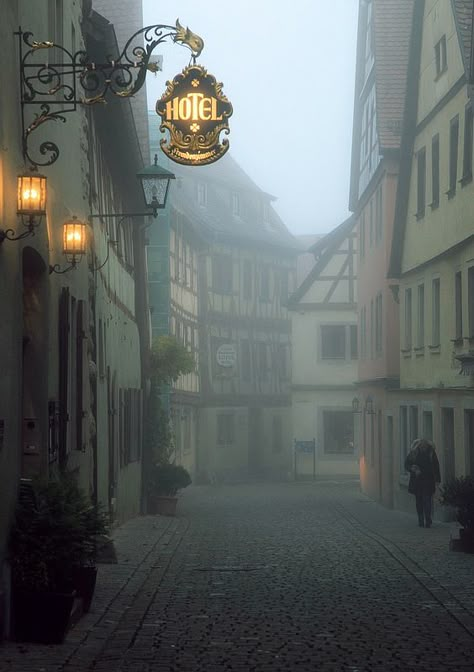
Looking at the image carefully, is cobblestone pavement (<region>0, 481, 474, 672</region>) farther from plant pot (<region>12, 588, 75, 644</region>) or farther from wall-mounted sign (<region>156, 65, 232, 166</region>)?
wall-mounted sign (<region>156, 65, 232, 166</region>)

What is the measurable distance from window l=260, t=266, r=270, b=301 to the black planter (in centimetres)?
4703

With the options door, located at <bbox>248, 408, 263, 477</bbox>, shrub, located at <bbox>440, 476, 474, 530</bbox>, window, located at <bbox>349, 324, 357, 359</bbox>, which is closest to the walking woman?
shrub, located at <bbox>440, 476, 474, 530</bbox>

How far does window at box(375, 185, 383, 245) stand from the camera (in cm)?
3450

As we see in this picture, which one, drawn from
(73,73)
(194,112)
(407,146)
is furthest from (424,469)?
(73,73)

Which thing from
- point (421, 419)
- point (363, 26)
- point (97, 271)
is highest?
point (363, 26)

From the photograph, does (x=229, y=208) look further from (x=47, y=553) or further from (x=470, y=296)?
(x=47, y=553)

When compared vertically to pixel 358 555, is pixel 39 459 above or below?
above

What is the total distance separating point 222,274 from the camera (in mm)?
55312

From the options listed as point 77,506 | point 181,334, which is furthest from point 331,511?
point 77,506

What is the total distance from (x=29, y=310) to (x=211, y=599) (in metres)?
3.12

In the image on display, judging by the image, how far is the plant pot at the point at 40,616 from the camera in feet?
32.2

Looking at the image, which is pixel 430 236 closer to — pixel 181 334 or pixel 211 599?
pixel 211 599

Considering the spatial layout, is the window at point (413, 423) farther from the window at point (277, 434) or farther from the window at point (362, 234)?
the window at point (277, 434)

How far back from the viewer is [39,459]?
1175 cm
